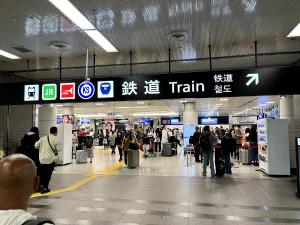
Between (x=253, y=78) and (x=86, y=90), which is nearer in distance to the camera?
(x=253, y=78)

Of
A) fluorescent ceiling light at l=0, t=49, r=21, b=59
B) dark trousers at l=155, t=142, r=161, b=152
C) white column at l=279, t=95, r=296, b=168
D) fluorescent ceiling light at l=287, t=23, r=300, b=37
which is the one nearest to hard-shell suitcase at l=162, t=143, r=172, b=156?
dark trousers at l=155, t=142, r=161, b=152

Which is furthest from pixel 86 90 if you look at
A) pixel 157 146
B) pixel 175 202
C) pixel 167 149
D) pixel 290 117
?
pixel 157 146

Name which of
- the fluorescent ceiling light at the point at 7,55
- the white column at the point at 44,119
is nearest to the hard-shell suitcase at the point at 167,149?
the white column at the point at 44,119

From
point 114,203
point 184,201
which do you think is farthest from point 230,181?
point 114,203

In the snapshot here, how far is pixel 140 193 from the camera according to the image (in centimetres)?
640

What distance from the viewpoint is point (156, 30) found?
584 cm

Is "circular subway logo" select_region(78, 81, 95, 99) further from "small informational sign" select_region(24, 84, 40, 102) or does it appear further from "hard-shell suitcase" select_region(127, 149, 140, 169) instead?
"hard-shell suitcase" select_region(127, 149, 140, 169)

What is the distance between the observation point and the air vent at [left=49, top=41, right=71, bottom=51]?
6.53 meters

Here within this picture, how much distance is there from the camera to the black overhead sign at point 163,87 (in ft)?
19.2

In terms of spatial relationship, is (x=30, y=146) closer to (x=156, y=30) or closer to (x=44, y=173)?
(x=44, y=173)

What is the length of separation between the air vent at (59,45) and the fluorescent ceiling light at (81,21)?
0.84m

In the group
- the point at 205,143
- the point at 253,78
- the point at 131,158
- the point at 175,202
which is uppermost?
the point at 253,78

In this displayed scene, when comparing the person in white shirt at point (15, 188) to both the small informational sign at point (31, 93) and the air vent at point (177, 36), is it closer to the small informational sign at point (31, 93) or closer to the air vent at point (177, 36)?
the air vent at point (177, 36)

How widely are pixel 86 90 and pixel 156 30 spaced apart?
2.24m
